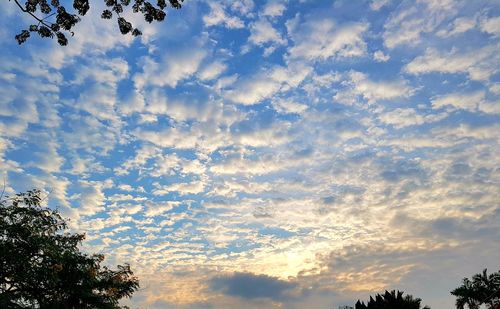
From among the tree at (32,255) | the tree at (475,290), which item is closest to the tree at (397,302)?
the tree at (32,255)

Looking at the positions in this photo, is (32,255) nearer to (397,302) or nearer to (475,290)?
(397,302)

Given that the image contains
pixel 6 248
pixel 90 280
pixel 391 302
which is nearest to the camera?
pixel 6 248

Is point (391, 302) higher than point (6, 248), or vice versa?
point (6, 248)

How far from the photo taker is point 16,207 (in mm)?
24297

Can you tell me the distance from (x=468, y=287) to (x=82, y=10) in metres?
75.1

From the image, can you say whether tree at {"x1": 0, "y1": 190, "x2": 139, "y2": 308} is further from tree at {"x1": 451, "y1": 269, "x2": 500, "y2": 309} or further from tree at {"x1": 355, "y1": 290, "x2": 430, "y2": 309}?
tree at {"x1": 451, "y1": 269, "x2": 500, "y2": 309}

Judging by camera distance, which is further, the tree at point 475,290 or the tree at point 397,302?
the tree at point 475,290

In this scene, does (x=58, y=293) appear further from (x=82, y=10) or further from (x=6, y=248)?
(x=82, y=10)

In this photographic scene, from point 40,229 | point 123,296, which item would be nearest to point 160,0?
point 40,229

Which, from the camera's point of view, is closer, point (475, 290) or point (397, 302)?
point (397, 302)

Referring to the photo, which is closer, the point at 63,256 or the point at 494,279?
the point at 63,256

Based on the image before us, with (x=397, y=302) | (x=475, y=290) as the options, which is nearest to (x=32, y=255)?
(x=397, y=302)

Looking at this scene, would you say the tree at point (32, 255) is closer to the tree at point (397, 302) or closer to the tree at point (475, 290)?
the tree at point (397, 302)

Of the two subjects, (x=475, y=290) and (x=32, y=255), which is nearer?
(x=32, y=255)
